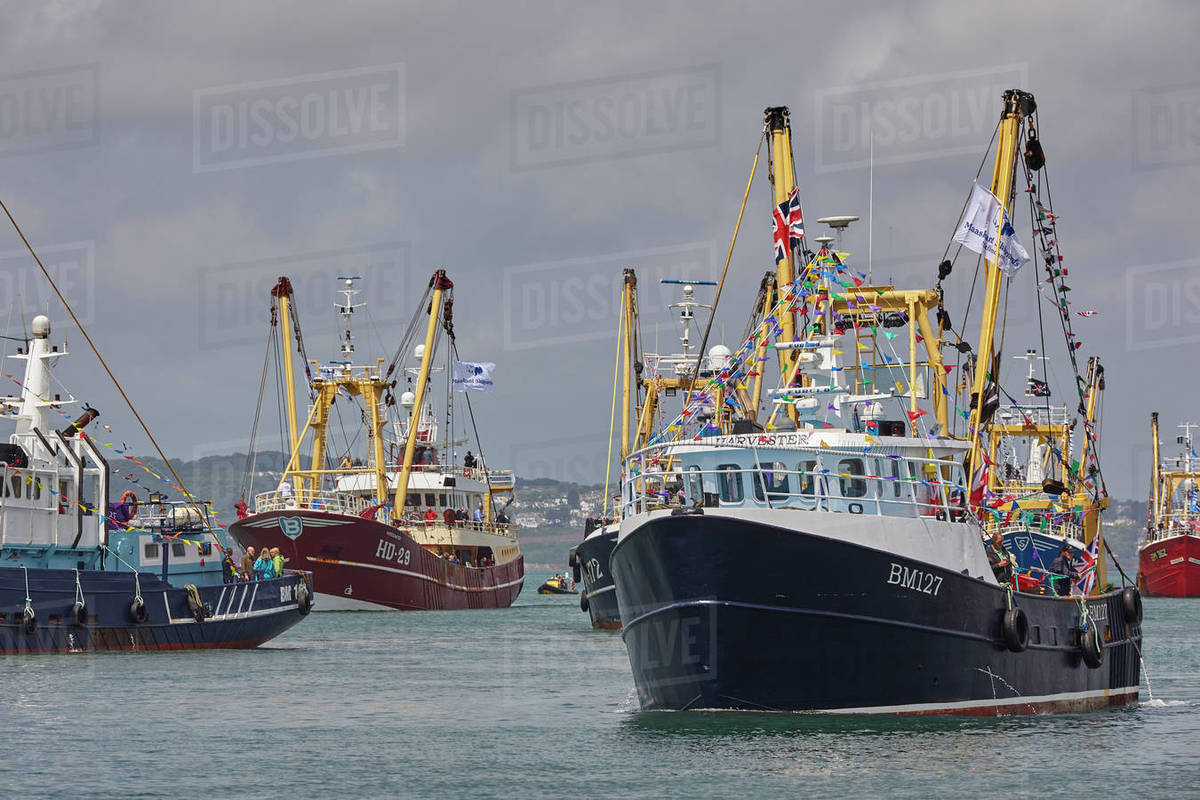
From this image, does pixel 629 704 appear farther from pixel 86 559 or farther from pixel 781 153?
pixel 86 559

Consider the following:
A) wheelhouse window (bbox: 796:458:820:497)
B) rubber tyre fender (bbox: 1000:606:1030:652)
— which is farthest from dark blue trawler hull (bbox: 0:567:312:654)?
rubber tyre fender (bbox: 1000:606:1030:652)

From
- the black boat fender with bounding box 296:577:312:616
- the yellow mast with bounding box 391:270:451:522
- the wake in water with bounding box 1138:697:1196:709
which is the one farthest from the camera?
the yellow mast with bounding box 391:270:451:522

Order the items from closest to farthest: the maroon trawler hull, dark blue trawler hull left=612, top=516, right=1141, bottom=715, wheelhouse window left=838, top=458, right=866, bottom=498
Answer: dark blue trawler hull left=612, top=516, right=1141, bottom=715 → wheelhouse window left=838, top=458, right=866, bottom=498 → the maroon trawler hull

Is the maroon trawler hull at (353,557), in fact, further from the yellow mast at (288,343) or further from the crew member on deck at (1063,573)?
the crew member on deck at (1063,573)

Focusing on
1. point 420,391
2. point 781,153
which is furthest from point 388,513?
point 781,153

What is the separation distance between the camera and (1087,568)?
33344 millimetres

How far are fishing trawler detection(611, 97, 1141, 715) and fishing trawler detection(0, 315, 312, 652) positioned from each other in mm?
18842

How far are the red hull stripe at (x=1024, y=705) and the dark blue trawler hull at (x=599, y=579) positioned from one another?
22.2 metres

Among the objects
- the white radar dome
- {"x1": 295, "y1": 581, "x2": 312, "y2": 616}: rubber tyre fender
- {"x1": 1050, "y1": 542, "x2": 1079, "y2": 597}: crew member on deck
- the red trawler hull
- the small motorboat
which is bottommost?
the small motorboat

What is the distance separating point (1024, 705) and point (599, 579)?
3109 centimetres

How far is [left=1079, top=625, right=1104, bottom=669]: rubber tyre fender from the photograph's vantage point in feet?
104

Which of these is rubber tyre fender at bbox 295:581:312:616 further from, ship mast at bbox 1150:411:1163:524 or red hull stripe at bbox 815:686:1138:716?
ship mast at bbox 1150:411:1163:524

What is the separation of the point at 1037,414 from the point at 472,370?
99.4 feet

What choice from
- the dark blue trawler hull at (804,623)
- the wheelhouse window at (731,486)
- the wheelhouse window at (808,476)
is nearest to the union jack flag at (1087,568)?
the dark blue trawler hull at (804,623)
